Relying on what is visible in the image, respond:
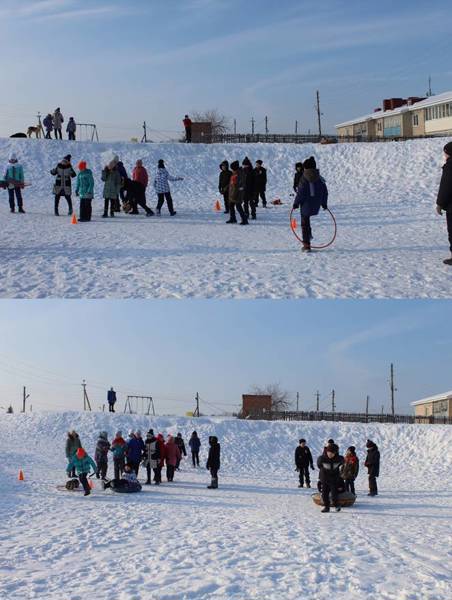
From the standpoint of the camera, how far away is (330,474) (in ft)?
33.5

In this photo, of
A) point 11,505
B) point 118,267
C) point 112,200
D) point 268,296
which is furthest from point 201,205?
point 11,505

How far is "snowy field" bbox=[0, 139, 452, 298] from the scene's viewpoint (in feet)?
40.9

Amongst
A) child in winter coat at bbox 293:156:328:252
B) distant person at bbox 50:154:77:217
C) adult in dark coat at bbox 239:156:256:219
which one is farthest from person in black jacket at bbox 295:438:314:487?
distant person at bbox 50:154:77:217

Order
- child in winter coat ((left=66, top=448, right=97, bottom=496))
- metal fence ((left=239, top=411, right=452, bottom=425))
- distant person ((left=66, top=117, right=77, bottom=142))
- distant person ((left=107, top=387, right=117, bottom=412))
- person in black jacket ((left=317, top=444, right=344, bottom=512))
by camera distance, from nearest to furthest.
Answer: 1. person in black jacket ((left=317, top=444, right=344, bottom=512))
2. child in winter coat ((left=66, top=448, right=97, bottom=496))
3. distant person ((left=107, top=387, right=117, bottom=412))
4. metal fence ((left=239, top=411, right=452, bottom=425))
5. distant person ((left=66, top=117, right=77, bottom=142))

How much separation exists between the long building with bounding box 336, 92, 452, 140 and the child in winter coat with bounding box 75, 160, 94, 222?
155 ft

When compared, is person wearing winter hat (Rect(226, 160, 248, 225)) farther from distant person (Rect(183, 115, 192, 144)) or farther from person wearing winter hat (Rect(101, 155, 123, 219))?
distant person (Rect(183, 115, 192, 144))

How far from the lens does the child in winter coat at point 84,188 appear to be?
62.1 feet

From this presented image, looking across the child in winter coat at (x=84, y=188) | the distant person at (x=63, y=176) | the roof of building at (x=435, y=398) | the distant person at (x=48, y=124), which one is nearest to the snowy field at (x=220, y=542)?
the child in winter coat at (x=84, y=188)

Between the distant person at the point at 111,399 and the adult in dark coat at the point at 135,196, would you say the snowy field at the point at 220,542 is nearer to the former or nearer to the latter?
the adult in dark coat at the point at 135,196

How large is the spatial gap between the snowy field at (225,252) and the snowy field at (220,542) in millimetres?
3292

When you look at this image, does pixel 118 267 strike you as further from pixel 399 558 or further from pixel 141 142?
pixel 141 142

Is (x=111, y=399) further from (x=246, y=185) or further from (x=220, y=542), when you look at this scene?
(x=220, y=542)

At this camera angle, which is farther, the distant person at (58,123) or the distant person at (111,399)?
the distant person at (58,123)

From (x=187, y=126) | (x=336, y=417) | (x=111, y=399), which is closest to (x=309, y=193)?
(x=111, y=399)
